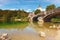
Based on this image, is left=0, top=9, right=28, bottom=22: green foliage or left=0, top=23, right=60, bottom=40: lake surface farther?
left=0, top=9, right=28, bottom=22: green foliage

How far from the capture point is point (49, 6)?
30.0 m

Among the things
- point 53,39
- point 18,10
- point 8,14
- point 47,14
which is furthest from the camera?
point 18,10

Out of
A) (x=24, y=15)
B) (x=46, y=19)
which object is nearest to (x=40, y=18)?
(x=46, y=19)

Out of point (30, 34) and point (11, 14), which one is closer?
A: point (30, 34)

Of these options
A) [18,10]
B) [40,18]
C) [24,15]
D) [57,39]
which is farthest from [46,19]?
[57,39]

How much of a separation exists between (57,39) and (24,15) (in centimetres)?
2216

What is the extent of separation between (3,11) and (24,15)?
12.1ft

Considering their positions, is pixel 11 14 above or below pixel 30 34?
above

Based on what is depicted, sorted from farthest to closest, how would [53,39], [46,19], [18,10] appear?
[18,10], [46,19], [53,39]

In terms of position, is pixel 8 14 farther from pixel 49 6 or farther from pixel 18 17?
pixel 49 6

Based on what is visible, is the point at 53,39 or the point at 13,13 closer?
the point at 53,39

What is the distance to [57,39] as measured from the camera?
23.5ft

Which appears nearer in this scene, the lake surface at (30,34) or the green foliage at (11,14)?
the lake surface at (30,34)

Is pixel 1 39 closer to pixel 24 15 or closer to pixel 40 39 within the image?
pixel 40 39
